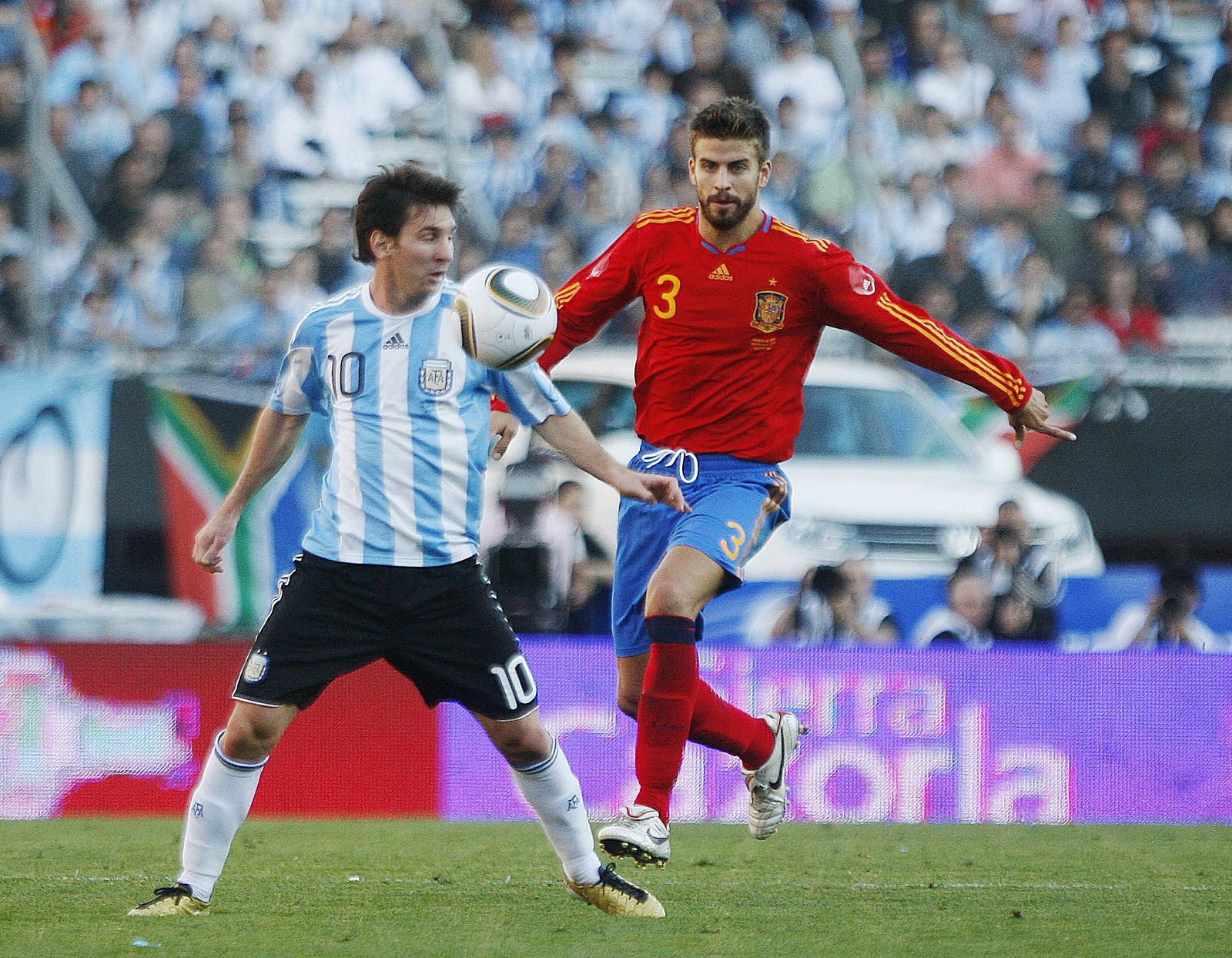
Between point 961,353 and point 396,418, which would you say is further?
point 961,353

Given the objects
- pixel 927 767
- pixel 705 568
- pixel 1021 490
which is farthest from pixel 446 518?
pixel 1021 490

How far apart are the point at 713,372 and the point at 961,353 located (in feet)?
2.56

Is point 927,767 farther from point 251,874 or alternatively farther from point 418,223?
point 418,223

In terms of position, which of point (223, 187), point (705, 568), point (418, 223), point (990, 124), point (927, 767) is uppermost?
point (990, 124)

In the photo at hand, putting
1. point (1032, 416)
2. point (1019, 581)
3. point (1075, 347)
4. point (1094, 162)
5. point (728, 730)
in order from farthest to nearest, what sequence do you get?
point (1094, 162) < point (1075, 347) < point (1019, 581) < point (728, 730) < point (1032, 416)

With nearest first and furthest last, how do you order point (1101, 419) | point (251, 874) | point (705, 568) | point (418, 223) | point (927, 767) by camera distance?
point (418, 223) < point (705, 568) < point (251, 874) < point (927, 767) < point (1101, 419)

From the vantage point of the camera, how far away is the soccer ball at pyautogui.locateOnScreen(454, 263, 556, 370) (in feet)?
15.1

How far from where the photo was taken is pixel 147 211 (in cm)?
1154

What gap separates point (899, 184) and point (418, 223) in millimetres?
7975

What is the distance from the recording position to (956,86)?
41.7 ft

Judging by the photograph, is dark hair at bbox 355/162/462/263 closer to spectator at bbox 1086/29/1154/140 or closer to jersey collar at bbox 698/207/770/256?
jersey collar at bbox 698/207/770/256

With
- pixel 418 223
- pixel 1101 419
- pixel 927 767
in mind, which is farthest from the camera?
pixel 1101 419

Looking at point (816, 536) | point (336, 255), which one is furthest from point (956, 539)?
point (336, 255)

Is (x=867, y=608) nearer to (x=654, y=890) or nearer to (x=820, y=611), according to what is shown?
(x=820, y=611)
